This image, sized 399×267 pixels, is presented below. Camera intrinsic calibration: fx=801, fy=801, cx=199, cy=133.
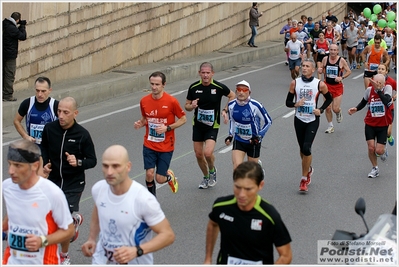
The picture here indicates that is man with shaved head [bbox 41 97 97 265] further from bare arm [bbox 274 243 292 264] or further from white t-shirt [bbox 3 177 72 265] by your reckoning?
bare arm [bbox 274 243 292 264]

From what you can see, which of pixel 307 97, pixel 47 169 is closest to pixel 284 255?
pixel 47 169

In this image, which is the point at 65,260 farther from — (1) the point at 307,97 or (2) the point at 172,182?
(1) the point at 307,97

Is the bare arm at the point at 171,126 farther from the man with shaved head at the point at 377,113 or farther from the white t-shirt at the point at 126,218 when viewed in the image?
the white t-shirt at the point at 126,218

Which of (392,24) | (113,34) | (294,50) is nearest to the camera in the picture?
(113,34)

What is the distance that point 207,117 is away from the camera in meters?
11.7

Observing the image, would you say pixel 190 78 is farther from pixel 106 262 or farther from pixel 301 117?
pixel 106 262

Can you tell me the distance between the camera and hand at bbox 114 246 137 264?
18.2 feet

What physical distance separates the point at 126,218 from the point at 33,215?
2.47 ft

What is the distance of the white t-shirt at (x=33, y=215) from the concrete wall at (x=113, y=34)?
13.0 metres

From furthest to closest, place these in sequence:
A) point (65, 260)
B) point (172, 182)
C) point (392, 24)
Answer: point (392, 24), point (172, 182), point (65, 260)

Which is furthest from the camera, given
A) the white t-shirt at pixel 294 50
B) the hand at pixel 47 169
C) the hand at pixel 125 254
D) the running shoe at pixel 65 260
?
the white t-shirt at pixel 294 50

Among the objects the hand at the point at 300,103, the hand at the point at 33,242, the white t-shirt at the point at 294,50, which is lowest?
the hand at the point at 33,242

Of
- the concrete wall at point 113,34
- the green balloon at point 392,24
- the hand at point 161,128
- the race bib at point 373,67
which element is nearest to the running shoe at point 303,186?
the hand at point 161,128

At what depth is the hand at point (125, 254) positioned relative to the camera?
5562 millimetres
